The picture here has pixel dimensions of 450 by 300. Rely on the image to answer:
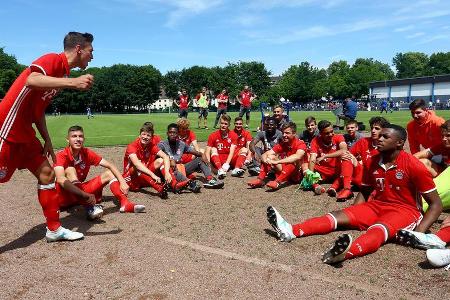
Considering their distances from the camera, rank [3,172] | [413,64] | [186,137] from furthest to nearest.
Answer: [413,64]
[186,137]
[3,172]

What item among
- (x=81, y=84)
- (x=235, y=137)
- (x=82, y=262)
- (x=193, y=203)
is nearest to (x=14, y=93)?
(x=81, y=84)

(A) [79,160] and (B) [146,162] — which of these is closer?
(A) [79,160]

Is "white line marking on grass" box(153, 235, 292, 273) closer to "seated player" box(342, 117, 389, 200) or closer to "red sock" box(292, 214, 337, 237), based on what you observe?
"red sock" box(292, 214, 337, 237)

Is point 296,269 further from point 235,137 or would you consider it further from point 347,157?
point 235,137

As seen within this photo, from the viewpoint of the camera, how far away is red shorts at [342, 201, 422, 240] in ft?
15.8

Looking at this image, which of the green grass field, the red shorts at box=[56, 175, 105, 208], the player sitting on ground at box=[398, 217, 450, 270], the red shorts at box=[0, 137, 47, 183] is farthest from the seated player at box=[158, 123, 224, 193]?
the green grass field

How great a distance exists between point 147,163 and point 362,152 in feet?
12.9

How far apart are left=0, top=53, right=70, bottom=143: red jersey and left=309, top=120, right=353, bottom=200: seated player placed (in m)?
4.86

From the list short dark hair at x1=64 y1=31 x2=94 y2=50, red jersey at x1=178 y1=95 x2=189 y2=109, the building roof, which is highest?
the building roof

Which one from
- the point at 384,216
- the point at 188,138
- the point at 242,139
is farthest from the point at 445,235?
the point at 242,139

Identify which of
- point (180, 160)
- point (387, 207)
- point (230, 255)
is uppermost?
point (180, 160)

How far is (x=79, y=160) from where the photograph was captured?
6.58m

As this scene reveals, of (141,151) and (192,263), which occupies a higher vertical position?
(141,151)

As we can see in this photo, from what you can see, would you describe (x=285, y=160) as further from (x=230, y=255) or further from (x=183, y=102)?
(x=183, y=102)
